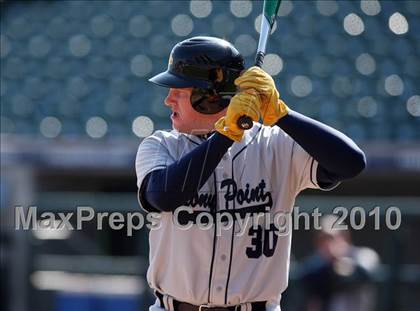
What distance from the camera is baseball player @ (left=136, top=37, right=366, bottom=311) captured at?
7.22 ft

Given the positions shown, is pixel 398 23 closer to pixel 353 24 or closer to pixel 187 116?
pixel 353 24

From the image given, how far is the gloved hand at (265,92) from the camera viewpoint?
2002 millimetres

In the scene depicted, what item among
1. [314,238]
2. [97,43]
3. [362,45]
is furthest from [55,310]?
[362,45]

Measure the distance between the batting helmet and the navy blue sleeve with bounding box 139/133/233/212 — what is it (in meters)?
0.20

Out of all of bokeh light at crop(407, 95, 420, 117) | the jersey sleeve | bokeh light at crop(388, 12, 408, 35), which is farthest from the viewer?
bokeh light at crop(388, 12, 408, 35)

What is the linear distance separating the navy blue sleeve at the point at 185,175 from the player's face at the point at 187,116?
160 mm

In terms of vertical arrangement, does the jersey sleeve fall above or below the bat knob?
below

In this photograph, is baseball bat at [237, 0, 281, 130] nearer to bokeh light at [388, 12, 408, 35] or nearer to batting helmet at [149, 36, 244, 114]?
batting helmet at [149, 36, 244, 114]

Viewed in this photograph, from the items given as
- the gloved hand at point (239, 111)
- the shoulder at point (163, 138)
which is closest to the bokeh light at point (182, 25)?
the shoulder at point (163, 138)

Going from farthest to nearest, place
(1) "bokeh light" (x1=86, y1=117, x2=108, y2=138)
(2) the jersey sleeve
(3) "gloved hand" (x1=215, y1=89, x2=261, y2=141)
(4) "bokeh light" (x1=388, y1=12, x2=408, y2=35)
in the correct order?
(4) "bokeh light" (x1=388, y1=12, x2=408, y2=35) → (1) "bokeh light" (x1=86, y1=117, x2=108, y2=138) → (2) the jersey sleeve → (3) "gloved hand" (x1=215, y1=89, x2=261, y2=141)

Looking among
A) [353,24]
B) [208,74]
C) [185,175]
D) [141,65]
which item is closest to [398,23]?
[353,24]

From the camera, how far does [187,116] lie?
7.34 feet

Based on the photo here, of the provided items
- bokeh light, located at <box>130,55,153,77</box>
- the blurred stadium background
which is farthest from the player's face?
bokeh light, located at <box>130,55,153,77</box>

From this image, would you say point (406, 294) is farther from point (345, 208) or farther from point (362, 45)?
point (362, 45)
